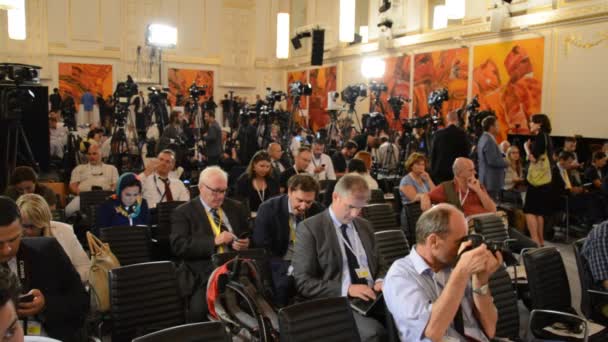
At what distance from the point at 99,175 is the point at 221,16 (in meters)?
15.5

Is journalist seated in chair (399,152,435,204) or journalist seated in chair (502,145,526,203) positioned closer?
journalist seated in chair (399,152,435,204)

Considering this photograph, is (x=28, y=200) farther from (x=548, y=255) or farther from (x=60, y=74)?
(x=60, y=74)

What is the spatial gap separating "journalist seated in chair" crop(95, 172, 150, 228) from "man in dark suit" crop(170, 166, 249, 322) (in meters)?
0.97

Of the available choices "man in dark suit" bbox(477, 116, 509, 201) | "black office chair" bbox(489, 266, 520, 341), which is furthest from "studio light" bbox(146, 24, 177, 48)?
"black office chair" bbox(489, 266, 520, 341)

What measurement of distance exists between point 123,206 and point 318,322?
2804 mm

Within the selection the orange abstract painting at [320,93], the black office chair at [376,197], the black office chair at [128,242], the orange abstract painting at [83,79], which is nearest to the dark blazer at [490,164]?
the black office chair at [376,197]

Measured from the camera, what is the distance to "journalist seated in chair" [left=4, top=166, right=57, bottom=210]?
4.59m

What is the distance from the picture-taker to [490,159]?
22.9 feet

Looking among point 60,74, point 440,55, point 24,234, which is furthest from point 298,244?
point 60,74

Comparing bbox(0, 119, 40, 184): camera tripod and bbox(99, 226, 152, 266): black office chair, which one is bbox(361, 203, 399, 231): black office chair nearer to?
bbox(99, 226, 152, 266): black office chair

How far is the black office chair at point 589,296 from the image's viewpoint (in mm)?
3666

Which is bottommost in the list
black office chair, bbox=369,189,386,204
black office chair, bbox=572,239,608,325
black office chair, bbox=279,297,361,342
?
black office chair, bbox=572,239,608,325

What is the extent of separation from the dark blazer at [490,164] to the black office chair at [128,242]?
4.51 m

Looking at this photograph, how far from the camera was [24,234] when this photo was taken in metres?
3.11
